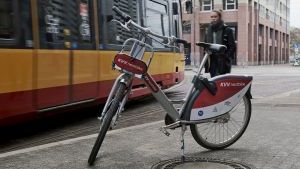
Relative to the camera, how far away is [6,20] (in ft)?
23.8

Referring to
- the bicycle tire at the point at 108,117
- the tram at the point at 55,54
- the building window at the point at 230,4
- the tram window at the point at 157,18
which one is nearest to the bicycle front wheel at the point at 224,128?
the tram at the point at 55,54

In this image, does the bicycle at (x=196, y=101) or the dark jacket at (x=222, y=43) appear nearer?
the bicycle at (x=196, y=101)

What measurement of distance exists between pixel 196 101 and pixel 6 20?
9.62ft

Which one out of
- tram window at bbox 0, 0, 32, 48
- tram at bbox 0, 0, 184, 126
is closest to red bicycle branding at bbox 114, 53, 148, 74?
tram at bbox 0, 0, 184, 126

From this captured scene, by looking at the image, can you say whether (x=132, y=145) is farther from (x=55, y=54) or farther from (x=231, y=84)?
(x=55, y=54)

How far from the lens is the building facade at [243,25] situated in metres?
69.4

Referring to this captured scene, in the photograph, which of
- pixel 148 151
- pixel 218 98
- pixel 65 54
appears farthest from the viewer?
pixel 65 54

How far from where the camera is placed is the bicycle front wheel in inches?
256

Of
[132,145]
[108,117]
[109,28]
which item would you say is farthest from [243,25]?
[108,117]

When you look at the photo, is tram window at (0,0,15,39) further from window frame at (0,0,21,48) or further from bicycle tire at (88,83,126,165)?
bicycle tire at (88,83,126,165)

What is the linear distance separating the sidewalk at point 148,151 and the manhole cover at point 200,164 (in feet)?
0.47

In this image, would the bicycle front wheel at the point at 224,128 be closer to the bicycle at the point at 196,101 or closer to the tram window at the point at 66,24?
the bicycle at the point at 196,101

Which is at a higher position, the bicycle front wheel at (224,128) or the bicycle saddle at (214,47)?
the bicycle saddle at (214,47)

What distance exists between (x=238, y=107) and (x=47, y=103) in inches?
118
